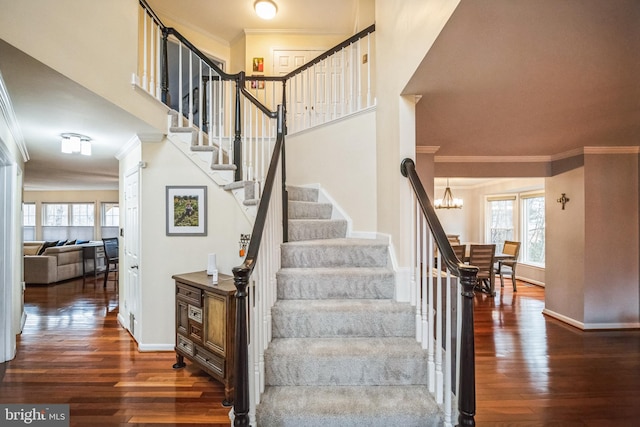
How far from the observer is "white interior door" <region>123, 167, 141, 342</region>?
353 cm

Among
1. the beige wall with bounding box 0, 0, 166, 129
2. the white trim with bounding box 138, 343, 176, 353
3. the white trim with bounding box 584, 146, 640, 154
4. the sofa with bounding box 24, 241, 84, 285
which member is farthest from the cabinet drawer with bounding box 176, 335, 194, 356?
the sofa with bounding box 24, 241, 84, 285

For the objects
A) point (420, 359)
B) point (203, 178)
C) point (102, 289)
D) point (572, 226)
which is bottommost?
point (102, 289)

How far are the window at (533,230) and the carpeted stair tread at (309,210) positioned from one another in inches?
242

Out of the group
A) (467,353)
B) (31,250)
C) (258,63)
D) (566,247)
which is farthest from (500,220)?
(31,250)

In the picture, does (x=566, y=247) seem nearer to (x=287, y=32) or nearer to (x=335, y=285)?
(x=335, y=285)

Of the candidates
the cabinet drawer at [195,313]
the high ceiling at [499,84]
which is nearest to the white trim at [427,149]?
the high ceiling at [499,84]

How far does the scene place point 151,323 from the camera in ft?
11.1

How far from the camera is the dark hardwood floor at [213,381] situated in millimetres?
2279

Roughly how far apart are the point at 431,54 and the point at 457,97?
811 millimetres

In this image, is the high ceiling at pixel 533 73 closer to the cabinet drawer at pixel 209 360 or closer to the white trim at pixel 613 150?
the white trim at pixel 613 150

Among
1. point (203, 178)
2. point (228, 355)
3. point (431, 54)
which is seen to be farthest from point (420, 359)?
point (203, 178)

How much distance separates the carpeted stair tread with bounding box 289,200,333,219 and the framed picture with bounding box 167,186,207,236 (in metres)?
0.99

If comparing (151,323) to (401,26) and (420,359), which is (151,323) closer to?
(420,359)

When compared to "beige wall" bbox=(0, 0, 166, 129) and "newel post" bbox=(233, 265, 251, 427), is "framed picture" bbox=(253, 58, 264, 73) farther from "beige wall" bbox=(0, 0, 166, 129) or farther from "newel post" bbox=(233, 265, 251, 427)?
"newel post" bbox=(233, 265, 251, 427)
